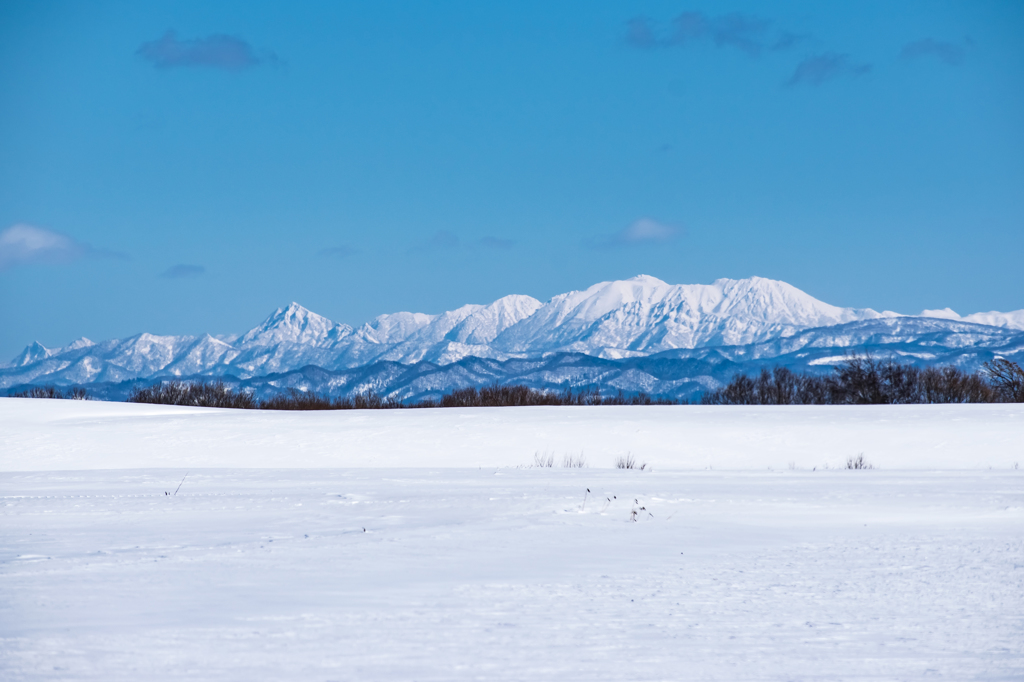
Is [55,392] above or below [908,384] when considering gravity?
below

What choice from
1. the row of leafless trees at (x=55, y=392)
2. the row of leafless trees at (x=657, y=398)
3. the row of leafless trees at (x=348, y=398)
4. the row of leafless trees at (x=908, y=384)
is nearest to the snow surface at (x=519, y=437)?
the row of leafless trees at (x=348, y=398)

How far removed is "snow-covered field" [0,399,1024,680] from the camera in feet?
10.9

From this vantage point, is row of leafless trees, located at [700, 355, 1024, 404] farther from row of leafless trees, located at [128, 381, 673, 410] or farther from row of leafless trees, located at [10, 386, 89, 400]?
row of leafless trees, located at [10, 386, 89, 400]

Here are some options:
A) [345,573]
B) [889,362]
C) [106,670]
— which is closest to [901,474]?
[345,573]

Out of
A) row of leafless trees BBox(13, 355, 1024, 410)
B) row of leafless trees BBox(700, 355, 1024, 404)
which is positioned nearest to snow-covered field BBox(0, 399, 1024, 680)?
row of leafless trees BBox(13, 355, 1024, 410)

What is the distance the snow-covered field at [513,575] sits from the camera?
3.33 metres

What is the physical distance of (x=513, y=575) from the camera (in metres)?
4.67

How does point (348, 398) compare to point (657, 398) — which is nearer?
point (348, 398)

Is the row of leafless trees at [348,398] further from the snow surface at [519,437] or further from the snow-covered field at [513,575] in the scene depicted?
the snow-covered field at [513,575]

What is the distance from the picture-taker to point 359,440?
1630 centimetres

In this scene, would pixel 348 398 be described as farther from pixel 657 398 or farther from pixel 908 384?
pixel 908 384

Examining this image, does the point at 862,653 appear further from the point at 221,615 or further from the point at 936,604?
the point at 221,615

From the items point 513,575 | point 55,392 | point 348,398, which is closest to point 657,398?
point 348,398

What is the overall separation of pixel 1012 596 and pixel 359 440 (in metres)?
13.0
